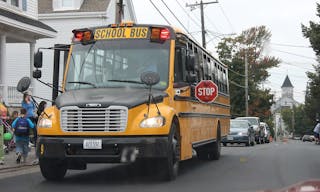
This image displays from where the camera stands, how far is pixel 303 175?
11.1 meters

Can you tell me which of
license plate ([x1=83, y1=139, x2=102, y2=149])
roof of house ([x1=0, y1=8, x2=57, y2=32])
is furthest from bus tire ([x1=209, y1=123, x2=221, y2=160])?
roof of house ([x1=0, y1=8, x2=57, y2=32])

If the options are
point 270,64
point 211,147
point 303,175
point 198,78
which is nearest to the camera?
point 303,175

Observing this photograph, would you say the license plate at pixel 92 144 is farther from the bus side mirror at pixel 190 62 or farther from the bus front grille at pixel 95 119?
the bus side mirror at pixel 190 62

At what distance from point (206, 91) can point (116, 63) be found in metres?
3.88

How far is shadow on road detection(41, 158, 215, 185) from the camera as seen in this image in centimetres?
969

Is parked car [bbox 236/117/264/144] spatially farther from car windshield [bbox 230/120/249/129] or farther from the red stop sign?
the red stop sign

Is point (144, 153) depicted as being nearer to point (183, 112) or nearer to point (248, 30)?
point (183, 112)

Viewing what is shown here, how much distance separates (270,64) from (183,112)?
53.8 meters

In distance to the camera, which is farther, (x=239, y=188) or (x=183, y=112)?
(x=183, y=112)

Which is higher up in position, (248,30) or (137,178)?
(248,30)

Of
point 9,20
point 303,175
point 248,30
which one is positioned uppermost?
point 248,30

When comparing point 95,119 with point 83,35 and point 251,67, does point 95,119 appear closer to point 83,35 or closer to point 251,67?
point 83,35

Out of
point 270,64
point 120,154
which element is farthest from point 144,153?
point 270,64

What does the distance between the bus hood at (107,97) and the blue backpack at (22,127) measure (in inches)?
140
